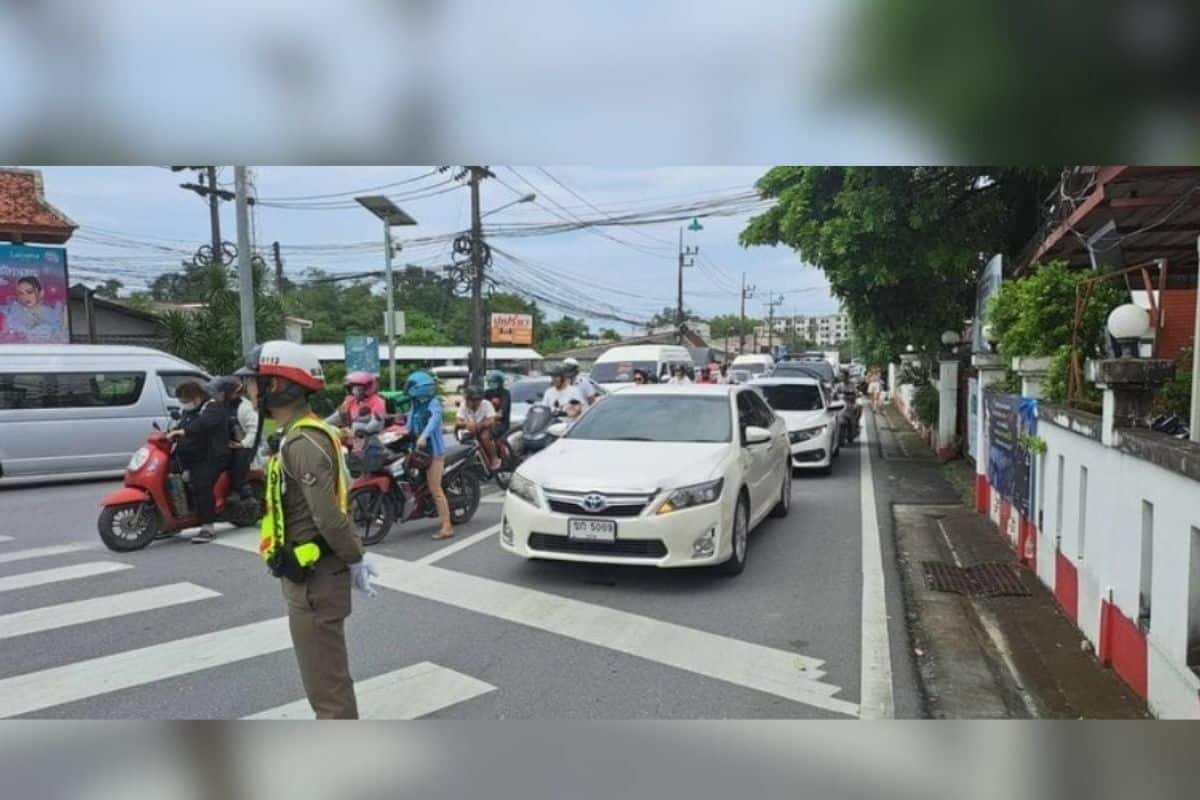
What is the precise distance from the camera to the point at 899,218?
11.3m

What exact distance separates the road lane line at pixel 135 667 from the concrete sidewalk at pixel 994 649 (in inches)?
153

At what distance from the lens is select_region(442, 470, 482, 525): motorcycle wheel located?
8234 millimetres

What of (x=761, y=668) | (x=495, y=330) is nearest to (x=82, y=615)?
(x=761, y=668)

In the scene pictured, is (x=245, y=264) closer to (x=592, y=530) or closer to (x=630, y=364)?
(x=592, y=530)

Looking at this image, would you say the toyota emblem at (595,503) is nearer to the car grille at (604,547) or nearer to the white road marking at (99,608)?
the car grille at (604,547)

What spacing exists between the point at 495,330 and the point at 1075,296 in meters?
45.7

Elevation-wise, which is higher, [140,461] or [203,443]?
[203,443]

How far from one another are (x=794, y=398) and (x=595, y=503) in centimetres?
790

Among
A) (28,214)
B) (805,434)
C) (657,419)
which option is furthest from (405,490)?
(28,214)

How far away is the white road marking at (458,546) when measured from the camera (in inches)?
271

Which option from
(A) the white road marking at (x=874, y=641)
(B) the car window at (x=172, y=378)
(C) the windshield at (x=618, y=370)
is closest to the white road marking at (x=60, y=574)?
(B) the car window at (x=172, y=378)

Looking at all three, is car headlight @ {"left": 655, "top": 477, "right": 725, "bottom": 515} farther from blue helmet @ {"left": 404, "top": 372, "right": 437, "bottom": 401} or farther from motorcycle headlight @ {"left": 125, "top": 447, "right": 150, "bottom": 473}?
motorcycle headlight @ {"left": 125, "top": 447, "right": 150, "bottom": 473}

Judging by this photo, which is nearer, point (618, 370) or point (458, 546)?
point (458, 546)

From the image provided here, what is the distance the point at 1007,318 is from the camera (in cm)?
795
